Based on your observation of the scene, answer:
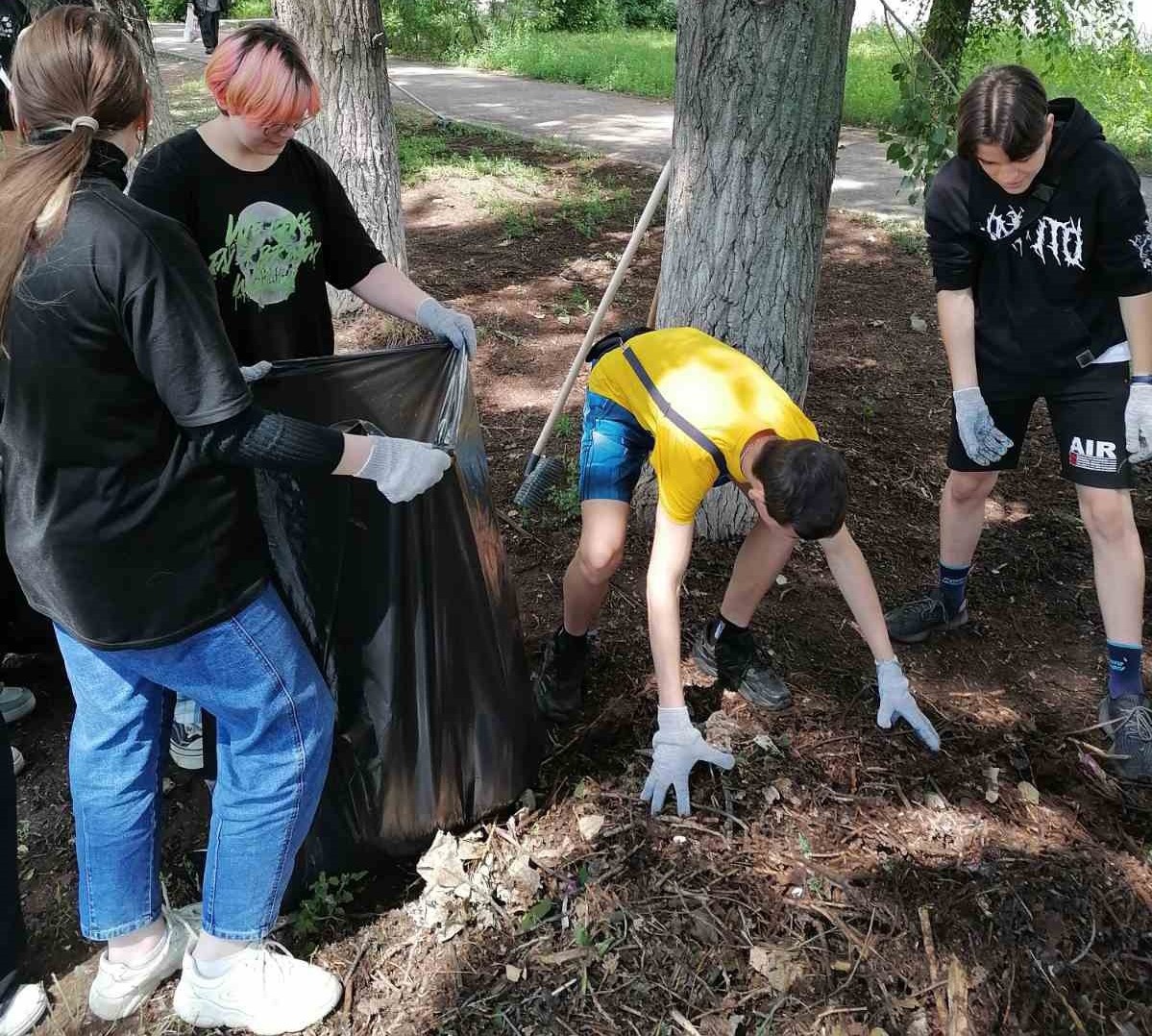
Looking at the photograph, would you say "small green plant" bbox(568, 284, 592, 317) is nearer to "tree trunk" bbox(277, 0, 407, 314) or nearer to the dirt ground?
"tree trunk" bbox(277, 0, 407, 314)

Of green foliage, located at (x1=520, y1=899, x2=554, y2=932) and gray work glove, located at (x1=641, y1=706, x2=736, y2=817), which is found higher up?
gray work glove, located at (x1=641, y1=706, x2=736, y2=817)

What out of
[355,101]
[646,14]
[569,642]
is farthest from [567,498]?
[646,14]

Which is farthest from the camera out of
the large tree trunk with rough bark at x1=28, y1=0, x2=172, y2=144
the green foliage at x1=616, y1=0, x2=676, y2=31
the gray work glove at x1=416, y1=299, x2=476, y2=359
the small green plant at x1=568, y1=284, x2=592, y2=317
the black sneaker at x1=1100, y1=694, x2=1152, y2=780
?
the green foliage at x1=616, y1=0, x2=676, y2=31

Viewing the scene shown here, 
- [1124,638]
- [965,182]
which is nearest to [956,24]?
[965,182]

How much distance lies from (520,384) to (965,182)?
7.15 feet

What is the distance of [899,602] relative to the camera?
2945 mm

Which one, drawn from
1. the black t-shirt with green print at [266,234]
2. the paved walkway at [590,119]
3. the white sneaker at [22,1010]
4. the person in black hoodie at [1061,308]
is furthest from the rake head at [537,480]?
the paved walkway at [590,119]

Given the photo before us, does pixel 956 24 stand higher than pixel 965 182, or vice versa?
pixel 956 24

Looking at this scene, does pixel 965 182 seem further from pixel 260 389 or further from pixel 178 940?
pixel 178 940

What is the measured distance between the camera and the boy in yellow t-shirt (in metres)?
1.83

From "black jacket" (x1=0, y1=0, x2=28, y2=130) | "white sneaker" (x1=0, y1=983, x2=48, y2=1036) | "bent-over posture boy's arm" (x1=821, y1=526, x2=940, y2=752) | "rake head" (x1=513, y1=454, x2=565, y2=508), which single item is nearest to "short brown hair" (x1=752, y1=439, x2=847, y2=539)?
"bent-over posture boy's arm" (x1=821, y1=526, x2=940, y2=752)

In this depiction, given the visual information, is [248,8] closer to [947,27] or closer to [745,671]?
[947,27]

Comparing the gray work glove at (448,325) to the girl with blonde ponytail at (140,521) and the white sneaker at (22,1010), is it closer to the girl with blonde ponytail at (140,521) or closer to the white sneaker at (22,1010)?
the girl with blonde ponytail at (140,521)

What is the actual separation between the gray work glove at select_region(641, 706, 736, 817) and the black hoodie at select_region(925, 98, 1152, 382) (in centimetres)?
123
